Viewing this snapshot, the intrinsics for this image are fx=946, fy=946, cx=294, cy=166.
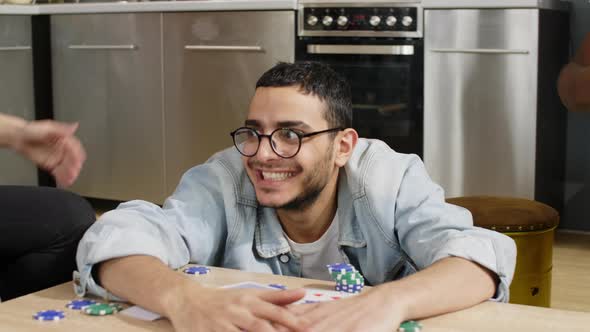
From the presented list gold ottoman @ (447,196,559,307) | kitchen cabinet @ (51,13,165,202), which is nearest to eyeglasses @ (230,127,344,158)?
gold ottoman @ (447,196,559,307)

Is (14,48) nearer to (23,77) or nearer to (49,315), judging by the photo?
(23,77)

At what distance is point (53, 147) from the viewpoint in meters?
1.50

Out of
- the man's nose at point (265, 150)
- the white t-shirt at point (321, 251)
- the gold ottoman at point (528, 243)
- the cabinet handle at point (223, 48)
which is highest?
the cabinet handle at point (223, 48)

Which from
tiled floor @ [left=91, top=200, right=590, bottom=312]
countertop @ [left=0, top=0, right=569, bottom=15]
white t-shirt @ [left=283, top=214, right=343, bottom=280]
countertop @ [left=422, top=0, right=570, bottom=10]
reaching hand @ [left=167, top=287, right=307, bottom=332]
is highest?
countertop @ [left=0, top=0, right=569, bottom=15]

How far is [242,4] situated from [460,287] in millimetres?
3257

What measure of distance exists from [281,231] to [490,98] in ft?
7.82

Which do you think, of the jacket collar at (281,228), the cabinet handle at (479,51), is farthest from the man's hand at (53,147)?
the cabinet handle at (479,51)

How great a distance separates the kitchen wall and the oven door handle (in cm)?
92

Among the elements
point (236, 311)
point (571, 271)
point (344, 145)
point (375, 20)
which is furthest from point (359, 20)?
point (236, 311)

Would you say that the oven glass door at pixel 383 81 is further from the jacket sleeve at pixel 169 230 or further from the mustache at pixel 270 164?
the mustache at pixel 270 164

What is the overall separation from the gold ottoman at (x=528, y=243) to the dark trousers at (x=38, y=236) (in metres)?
1.19

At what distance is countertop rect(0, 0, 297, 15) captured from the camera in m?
4.57

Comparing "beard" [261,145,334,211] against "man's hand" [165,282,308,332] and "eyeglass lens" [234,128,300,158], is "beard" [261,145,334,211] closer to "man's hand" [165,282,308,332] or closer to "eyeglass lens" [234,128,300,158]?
"eyeglass lens" [234,128,300,158]

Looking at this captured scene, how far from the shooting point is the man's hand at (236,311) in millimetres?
1401
